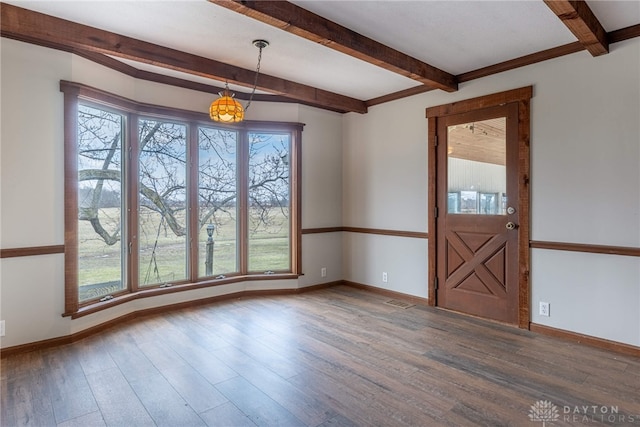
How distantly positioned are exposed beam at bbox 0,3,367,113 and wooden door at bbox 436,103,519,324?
2045 millimetres

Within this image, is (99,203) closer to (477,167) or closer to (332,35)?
(332,35)

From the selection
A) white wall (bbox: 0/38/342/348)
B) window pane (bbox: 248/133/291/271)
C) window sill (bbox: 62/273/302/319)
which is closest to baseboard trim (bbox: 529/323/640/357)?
window sill (bbox: 62/273/302/319)

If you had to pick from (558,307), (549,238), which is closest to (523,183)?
(549,238)

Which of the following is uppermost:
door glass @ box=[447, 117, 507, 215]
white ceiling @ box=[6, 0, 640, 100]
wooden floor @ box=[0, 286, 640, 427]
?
white ceiling @ box=[6, 0, 640, 100]

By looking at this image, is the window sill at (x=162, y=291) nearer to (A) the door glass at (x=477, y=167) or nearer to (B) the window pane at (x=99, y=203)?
(B) the window pane at (x=99, y=203)

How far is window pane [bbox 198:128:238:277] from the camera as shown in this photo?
4.37 meters

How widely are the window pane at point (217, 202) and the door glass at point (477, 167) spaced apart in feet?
8.66

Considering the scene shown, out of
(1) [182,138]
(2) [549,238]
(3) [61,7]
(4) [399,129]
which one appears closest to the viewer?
(3) [61,7]

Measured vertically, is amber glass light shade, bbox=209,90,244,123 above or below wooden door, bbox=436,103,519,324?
above

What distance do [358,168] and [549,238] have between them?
255 cm

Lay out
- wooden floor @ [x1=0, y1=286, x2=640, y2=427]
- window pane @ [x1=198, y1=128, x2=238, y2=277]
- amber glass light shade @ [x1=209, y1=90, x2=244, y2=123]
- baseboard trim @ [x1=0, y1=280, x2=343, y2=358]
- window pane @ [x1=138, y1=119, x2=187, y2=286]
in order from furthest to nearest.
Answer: window pane @ [x1=198, y1=128, x2=238, y2=277] → window pane @ [x1=138, y1=119, x2=187, y2=286] → amber glass light shade @ [x1=209, y1=90, x2=244, y2=123] → baseboard trim @ [x1=0, y1=280, x2=343, y2=358] → wooden floor @ [x1=0, y1=286, x2=640, y2=427]

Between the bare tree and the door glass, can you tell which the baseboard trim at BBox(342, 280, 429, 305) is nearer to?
the door glass

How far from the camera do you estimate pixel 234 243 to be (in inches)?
183

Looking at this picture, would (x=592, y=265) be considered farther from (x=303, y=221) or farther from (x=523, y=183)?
(x=303, y=221)
